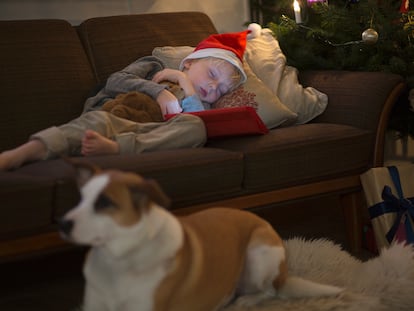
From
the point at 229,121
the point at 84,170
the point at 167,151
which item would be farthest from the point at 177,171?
the point at 84,170

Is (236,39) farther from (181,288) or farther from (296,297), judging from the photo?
(181,288)

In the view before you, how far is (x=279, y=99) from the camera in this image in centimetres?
257

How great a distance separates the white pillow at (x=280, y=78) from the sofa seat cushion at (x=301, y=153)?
19cm

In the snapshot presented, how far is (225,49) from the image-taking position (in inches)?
97.4

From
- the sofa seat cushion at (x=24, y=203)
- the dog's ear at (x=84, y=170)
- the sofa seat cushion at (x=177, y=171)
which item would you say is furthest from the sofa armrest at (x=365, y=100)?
the dog's ear at (x=84, y=170)

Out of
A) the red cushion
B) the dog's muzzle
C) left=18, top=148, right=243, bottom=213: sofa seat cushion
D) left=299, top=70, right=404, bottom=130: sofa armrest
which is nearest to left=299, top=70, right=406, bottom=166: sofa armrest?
left=299, top=70, right=404, bottom=130: sofa armrest

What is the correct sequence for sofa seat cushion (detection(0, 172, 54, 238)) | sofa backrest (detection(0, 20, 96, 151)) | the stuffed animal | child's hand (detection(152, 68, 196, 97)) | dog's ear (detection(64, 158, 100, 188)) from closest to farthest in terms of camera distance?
dog's ear (detection(64, 158, 100, 188)) < sofa seat cushion (detection(0, 172, 54, 238)) < the stuffed animal < sofa backrest (detection(0, 20, 96, 151)) < child's hand (detection(152, 68, 196, 97))

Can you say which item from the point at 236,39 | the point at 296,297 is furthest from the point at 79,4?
the point at 296,297

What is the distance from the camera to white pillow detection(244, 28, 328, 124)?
2545 millimetres

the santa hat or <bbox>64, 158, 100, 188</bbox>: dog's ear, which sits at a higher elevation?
<bbox>64, 158, 100, 188</bbox>: dog's ear

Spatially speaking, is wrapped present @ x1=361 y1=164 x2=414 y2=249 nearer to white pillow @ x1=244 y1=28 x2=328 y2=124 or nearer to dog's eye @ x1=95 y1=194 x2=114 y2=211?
white pillow @ x1=244 y1=28 x2=328 y2=124

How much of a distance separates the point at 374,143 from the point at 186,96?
0.72 metres

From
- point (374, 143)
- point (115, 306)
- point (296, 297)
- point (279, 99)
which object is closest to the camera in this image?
point (115, 306)

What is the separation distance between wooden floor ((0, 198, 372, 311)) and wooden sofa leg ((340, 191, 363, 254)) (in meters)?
0.05
